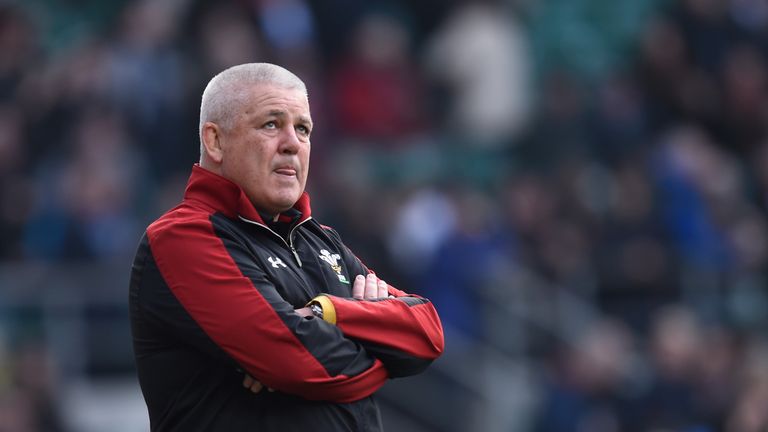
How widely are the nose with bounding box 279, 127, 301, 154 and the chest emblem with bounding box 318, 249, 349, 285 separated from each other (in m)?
0.39

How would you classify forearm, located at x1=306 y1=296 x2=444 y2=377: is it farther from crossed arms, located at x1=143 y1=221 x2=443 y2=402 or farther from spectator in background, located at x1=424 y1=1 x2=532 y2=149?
spectator in background, located at x1=424 y1=1 x2=532 y2=149

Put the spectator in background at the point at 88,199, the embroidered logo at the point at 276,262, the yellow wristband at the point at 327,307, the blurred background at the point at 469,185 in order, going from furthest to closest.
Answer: the spectator in background at the point at 88,199, the blurred background at the point at 469,185, the embroidered logo at the point at 276,262, the yellow wristband at the point at 327,307

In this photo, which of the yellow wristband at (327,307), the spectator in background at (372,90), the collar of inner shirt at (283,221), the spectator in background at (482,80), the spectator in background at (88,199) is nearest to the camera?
the yellow wristband at (327,307)

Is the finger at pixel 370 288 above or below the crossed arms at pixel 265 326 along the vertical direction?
above

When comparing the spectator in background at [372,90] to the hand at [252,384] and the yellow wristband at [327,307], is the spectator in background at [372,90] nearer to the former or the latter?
the yellow wristband at [327,307]

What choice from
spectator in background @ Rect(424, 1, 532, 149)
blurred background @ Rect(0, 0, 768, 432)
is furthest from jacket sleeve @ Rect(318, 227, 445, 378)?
spectator in background @ Rect(424, 1, 532, 149)

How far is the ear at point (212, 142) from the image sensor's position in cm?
444

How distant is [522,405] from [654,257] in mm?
1850

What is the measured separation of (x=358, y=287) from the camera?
4598mm

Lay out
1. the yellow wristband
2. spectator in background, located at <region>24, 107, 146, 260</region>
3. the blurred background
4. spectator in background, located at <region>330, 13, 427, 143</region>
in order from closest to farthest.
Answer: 1. the yellow wristband
2. the blurred background
3. spectator in background, located at <region>24, 107, 146, 260</region>
4. spectator in background, located at <region>330, 13, 427, 143</region>

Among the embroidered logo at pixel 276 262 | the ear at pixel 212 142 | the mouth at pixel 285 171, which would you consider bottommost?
the embroidered logo at pixel 276 262

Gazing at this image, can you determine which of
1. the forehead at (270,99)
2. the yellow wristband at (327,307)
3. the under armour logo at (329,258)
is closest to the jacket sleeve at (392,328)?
the yellow wristband at (327,307)

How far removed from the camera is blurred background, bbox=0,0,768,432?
1055cm

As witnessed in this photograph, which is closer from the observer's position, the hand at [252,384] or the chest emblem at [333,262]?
the hand at [252,384]
